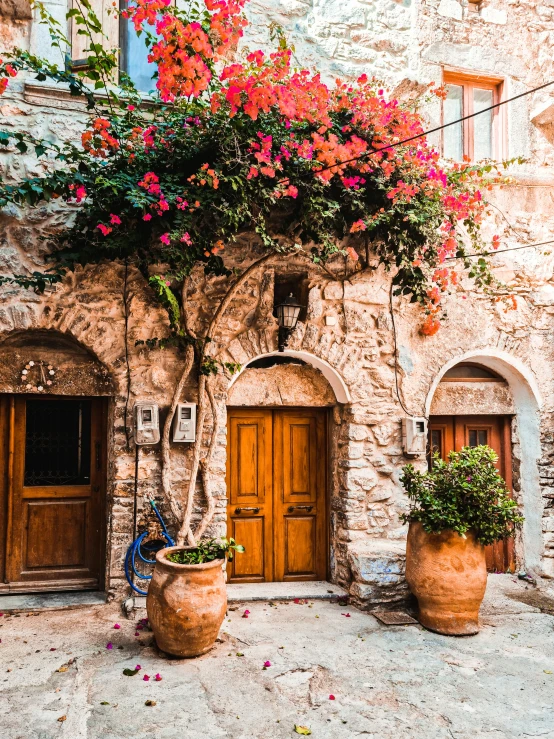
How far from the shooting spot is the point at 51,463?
5305 millimetres

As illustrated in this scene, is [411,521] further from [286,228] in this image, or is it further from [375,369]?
[286,228]

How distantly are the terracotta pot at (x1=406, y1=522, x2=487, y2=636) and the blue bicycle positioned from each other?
2.15 m

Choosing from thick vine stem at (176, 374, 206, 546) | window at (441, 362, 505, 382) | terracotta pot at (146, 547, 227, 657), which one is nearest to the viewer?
terracotta pot at (146, 547, 227, 657)

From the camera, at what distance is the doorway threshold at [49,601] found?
4.78 meters

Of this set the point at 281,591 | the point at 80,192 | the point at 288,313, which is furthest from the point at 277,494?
the point at 80,192

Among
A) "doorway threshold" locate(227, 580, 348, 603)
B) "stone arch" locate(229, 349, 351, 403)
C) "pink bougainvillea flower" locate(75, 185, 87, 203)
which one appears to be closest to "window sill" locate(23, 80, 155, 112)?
"pink bougainvillea flower" locate(75, 185, 87, 203)

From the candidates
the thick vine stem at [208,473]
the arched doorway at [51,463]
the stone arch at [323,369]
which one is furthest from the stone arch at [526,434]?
the arched doorway at [51,463]

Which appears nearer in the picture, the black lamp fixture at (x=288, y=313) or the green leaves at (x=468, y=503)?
the green leaves at (x=468, y=503)

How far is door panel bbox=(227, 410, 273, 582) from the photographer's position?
5.54 m

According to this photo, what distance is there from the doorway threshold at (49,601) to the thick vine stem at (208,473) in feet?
3.62

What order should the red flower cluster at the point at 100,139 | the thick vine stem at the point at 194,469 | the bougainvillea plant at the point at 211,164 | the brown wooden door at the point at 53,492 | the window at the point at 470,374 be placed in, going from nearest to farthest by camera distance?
the bougainvillea plant at the point at 211,164, the red flower cluster at the point at 100,139, the thick vine stem at the point at 194,469, the brown wooden door at the point at 53,492, the window at the point at 470,374

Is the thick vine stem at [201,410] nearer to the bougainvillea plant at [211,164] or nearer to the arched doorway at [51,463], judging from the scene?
the bougainvillea plant at [211,164]

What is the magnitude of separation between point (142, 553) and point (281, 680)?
1813 millimetres

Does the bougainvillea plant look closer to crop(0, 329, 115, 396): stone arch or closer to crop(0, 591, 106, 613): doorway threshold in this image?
crop(0, 329, 115, 396): stone arch
